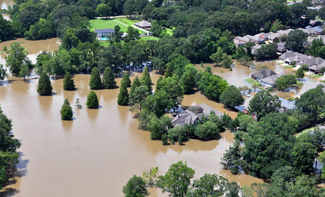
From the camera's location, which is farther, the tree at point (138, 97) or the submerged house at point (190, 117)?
the tree at point (138, 97)

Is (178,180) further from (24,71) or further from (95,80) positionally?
(24,71)

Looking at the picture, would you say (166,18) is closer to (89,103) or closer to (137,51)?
(137,51)

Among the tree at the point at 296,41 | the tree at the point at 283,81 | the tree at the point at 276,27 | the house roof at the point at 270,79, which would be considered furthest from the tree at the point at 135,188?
the tree at the point at 276,27

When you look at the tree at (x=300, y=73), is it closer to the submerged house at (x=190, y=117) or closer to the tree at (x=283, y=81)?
the tree at (x=283, y=81)

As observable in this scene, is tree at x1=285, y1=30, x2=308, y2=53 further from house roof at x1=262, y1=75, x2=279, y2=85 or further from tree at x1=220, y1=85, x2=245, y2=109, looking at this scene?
tree at x1=220, y1=85, x2=245, y2=109

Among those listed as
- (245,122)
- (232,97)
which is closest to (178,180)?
(245,122)

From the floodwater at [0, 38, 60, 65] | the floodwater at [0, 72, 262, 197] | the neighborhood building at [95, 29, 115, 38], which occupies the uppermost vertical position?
the neighborhood building at [95, 29, 115, 38]

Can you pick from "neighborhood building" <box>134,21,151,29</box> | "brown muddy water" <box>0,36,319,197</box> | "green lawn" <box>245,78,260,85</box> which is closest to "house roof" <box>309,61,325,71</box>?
"green lawn" <box>245,78,260,85</box>
